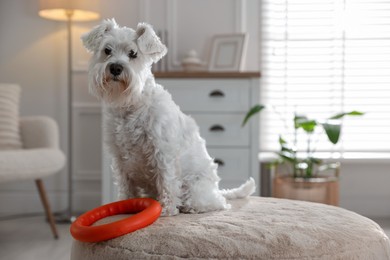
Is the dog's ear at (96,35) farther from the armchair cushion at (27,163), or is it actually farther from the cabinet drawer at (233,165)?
the cabinet drawer at (233,165)

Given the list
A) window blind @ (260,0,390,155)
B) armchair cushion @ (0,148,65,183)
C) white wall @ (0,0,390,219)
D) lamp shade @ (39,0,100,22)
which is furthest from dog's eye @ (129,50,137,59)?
window blind @ (260,0,390,155)

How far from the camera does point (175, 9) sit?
150 inches

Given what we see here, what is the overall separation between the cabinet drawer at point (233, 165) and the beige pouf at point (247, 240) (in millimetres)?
1627

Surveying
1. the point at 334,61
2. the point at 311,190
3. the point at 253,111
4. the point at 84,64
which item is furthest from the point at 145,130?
the point at 334,61

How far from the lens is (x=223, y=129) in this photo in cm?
310

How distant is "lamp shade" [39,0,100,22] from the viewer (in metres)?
3.35

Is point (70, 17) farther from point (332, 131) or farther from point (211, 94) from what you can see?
point (332, 131)

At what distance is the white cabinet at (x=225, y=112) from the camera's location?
308cm

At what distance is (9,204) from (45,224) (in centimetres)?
52

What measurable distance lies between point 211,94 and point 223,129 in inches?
9.2

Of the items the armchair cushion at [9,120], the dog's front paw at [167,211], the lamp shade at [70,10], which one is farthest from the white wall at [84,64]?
the dog's front paw at [167,211]

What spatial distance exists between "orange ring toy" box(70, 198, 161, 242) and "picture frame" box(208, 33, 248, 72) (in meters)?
2.10

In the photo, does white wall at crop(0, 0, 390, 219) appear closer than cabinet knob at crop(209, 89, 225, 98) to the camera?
No

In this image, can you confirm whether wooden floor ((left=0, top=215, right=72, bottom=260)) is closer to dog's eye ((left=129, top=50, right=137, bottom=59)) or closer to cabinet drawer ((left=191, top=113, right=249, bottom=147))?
cabinet drawer ((left=191, top=113, right=249, bottom=147))
